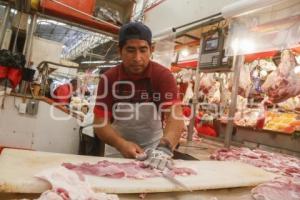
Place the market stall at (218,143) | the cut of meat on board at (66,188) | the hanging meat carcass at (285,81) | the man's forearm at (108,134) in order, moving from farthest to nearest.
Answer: the hanging meat carcass at (285,81)
the man's forearm at (108,134)
the market stall at (218,143)
the cut of meat on board at (66,188)

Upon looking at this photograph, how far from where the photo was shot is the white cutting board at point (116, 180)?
4.67 ft

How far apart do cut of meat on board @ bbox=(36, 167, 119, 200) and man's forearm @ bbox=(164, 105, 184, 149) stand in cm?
107

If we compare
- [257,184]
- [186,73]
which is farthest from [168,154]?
[186,73]

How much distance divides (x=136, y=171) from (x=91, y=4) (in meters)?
3.38

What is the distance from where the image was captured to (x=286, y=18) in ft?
10.4

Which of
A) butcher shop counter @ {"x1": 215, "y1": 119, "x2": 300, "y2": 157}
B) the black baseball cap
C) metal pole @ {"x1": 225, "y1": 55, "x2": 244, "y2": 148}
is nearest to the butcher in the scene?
the black baseball cap

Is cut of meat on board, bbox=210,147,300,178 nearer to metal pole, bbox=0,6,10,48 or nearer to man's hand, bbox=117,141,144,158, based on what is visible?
man's hand, bbox=117,141,144,158

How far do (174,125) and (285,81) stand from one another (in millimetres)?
2009

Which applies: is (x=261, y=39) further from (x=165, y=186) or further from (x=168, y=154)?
(x=165, y=186)

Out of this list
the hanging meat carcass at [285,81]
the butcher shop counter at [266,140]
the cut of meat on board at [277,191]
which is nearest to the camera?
the cut of meat on board at [277,191]

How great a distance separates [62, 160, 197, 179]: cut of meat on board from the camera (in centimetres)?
173

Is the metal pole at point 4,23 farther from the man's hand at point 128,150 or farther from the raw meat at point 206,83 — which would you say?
the raw meat at point 206,83

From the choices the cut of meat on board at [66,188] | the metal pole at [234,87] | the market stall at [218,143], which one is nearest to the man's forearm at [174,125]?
the market stall at [218,143]

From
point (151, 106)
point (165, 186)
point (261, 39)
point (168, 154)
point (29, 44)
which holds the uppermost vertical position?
point (261, 39)
